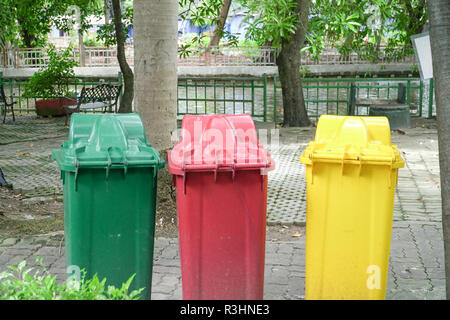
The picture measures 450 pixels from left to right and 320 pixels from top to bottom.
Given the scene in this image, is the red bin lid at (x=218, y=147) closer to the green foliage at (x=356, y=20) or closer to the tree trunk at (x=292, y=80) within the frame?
the green foliage at (x=356, y=20)

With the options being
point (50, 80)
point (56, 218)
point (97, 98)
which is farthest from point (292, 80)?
point (56, 218)

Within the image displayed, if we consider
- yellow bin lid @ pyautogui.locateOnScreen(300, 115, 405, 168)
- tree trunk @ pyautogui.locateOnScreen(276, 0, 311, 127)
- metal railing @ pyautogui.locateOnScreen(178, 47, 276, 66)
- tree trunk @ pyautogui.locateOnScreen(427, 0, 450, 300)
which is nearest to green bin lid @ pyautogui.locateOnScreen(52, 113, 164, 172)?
yellow bin lid @ pyautogui.locateOnScreen(300, 115, 405, 168)

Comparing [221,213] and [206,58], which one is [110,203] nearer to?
[221,213]

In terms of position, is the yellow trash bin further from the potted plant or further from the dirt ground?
the potted plant

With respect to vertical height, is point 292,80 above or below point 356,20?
below

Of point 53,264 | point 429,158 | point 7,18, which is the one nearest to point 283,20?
point 429,158

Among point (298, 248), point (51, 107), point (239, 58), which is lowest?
point (298, 248)

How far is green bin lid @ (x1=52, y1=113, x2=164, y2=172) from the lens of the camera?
3.85 metres

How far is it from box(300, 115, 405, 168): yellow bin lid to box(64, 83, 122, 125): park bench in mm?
11065

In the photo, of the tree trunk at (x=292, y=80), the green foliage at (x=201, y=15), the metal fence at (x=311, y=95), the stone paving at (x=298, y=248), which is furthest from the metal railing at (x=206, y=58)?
the stone paving at (x=298, y=248)

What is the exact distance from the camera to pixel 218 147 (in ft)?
13.2

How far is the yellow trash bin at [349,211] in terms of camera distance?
3918 mm

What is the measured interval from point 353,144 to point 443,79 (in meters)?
0.70

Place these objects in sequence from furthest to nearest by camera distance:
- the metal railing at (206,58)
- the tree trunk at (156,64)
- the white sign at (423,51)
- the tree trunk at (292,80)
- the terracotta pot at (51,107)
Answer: the metal railing at (206,58)
the terracotta pot at (51,107)
the tree trunk at (292,80)
the tree trunk at (156,64)
the white sign at (423,51)
